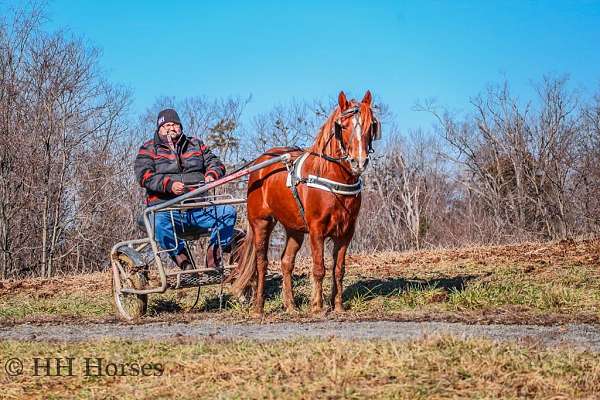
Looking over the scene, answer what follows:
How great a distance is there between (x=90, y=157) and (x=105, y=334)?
2009cm

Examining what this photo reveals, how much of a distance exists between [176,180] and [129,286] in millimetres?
1469

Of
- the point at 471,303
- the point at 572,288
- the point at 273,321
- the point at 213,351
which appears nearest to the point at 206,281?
the point at 273,321

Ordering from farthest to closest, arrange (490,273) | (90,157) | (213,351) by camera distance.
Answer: (90,157) → (490,273) → (213,351)

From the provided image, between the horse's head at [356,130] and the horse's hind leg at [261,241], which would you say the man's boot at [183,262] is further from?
the horse's head at [356,130]

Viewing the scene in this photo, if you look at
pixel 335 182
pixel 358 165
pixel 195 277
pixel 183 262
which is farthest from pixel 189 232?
pixel 358 165

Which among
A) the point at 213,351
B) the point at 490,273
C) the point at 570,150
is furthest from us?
the point at 570,150

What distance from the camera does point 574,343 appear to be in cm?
612

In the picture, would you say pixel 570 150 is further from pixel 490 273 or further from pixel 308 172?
pixel 308 172

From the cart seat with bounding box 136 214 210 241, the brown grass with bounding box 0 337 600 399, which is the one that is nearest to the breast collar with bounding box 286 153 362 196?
the cart seat with bounding box 136 214 210 241

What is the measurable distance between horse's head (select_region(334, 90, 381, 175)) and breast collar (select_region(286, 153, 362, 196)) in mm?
303

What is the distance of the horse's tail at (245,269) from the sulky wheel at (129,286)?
1.10 meters

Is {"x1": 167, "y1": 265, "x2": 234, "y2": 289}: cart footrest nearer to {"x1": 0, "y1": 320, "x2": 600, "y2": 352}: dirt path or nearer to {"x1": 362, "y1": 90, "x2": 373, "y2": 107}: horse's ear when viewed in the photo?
{"x1": 0, "y1": 320, "x2": 600, "y2": 352}: dirt path

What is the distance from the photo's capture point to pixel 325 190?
340 inches

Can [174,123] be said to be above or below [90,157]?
below
